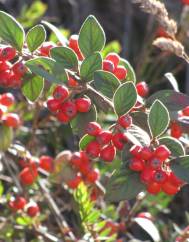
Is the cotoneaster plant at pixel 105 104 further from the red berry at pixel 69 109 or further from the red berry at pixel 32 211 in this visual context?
the red berry at pixel 32 211

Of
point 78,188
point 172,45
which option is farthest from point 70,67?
point 78,188

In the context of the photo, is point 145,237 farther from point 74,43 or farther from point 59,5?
point 59,5

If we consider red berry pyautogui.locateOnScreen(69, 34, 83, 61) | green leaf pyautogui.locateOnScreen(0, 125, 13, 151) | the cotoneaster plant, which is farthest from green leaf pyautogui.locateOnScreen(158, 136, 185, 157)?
green leaf pyautogui.locateOnScreen(0, 125, 13, 151)

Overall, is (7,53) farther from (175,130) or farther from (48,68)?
(175,130)

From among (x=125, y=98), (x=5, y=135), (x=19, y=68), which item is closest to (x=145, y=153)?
(x=125, y=98)

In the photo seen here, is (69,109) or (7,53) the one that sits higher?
(7,53)

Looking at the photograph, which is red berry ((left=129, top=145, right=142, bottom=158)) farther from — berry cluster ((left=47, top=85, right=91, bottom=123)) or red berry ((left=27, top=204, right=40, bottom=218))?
red berry ((left=27, top=204, right=40, bottom=218))
